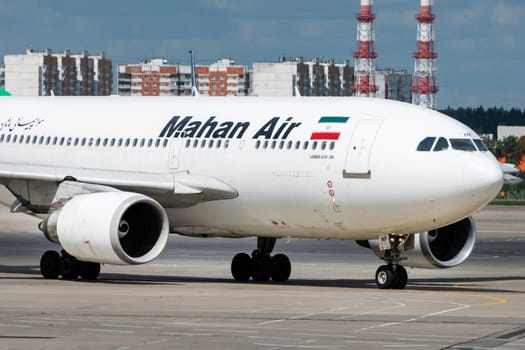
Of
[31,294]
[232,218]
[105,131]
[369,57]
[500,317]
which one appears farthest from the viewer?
[369,57]

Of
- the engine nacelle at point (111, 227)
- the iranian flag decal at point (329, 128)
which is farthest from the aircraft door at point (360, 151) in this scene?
the engine nacelle at point (111, 227)

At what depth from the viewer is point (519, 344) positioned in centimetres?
2212

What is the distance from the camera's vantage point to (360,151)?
32.4 metres

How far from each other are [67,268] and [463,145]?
10.5m

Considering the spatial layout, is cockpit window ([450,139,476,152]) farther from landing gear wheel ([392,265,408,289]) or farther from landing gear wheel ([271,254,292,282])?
landing gear wheel ([271,254,292,282])

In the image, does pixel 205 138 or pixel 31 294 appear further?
pixel 205 138

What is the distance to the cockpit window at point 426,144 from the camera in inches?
1257

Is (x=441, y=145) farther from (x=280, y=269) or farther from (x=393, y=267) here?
(x=280, y=269)

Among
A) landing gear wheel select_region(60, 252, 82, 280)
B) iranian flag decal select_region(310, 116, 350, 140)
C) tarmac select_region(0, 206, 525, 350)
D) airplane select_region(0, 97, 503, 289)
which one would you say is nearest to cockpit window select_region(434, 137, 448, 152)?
airplane select_region(0, 97, 503, 289)

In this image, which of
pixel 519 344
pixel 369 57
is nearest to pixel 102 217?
pixel 519 344

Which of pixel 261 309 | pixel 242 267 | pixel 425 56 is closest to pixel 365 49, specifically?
pixel 425 56

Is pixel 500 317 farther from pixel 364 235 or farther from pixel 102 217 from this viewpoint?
pixel 102 217

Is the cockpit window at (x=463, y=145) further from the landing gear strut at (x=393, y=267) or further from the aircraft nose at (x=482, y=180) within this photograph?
the landing gear strut at (x=393, y=267)

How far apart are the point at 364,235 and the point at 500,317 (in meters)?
7.66
